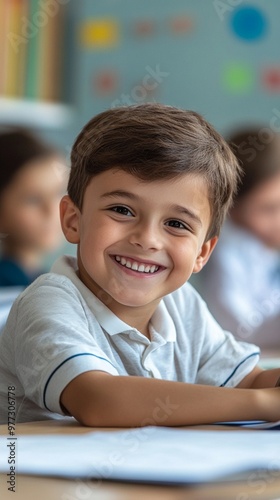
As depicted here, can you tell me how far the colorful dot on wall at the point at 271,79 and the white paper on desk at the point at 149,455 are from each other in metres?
2.93

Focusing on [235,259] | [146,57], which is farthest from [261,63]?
[235,259]

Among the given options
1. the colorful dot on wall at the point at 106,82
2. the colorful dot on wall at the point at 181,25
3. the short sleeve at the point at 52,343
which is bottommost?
the short sleeve at the point at 52,343

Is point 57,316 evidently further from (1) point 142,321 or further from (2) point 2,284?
(2) point 2,284

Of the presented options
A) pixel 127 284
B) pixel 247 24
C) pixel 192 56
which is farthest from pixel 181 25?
pixel 127 284

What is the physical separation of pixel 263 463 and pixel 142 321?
1.44ft

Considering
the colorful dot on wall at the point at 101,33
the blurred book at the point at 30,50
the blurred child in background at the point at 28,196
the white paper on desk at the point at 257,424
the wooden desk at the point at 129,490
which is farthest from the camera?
the colorful dot on wall at the point at 101,33

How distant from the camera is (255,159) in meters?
2.47

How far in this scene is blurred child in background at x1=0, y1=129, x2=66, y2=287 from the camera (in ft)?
8.48

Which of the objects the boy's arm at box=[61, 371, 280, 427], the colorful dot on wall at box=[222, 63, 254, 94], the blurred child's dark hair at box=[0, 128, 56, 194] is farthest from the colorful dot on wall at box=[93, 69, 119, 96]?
the boy's arm at box=[61, 371, 280, 427]

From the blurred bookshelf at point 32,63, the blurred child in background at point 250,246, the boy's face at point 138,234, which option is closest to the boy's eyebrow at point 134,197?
the boy's face at point 138,234

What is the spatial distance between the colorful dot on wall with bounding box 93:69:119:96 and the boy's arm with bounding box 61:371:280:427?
2746 millimetres

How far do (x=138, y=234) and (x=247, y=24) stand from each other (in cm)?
284

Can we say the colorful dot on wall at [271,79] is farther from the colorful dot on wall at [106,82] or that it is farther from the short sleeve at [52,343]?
the short sleeve at [52,343]

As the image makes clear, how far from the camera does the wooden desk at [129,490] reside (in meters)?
0.47
